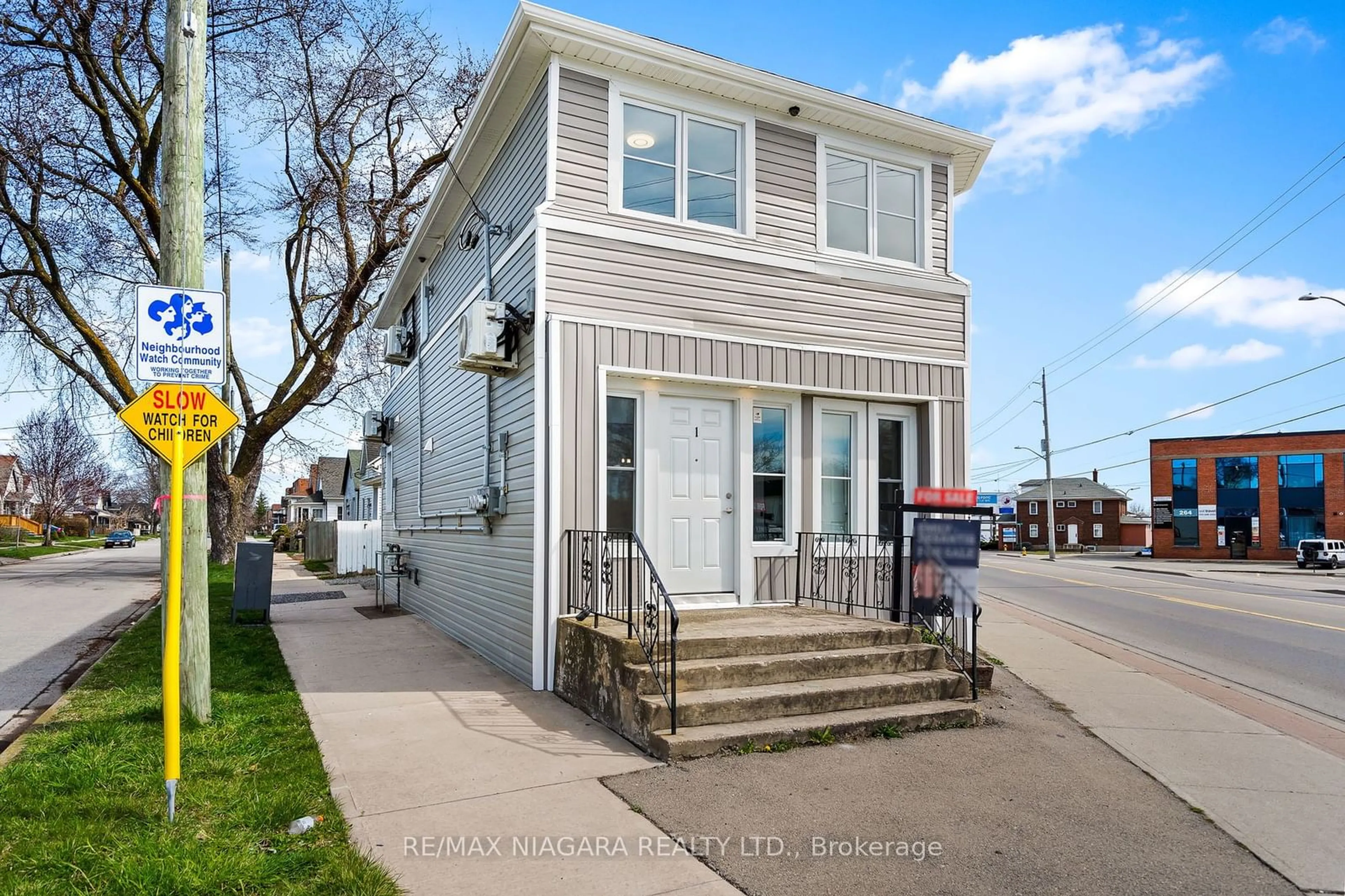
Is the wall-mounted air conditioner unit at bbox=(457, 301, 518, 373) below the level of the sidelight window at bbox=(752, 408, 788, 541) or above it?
above

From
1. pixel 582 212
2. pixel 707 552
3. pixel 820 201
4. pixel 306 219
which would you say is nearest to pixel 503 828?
pixel 707 552

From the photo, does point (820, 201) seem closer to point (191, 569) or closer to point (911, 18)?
point (911, 18)

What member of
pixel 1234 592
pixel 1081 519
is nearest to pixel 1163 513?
pixel 1081 519

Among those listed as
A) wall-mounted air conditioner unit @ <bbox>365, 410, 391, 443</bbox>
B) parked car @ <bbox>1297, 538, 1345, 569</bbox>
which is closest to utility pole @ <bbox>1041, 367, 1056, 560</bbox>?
parked car @ <bbox>1297, 538, 1345, 569</bbox>

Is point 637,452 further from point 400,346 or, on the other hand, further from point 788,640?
point 400,346

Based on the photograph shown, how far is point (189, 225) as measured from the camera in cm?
653

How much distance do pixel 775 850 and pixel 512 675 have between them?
454 centimetres

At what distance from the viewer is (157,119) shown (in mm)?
22078

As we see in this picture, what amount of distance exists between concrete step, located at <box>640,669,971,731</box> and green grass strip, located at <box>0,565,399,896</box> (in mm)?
2157

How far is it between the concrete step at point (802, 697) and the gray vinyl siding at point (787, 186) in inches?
172

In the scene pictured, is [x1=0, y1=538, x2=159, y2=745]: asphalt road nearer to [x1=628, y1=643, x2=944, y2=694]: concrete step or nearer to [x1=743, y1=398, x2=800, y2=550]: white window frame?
[x1=628, y1=643, x2=944, y2=694]: concrete step

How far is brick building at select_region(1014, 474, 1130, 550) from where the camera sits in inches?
2950

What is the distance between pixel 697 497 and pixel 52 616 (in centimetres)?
1201

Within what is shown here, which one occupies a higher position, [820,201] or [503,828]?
[820,201]
